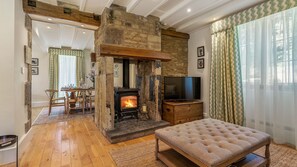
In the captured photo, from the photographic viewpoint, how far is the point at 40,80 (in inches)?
253

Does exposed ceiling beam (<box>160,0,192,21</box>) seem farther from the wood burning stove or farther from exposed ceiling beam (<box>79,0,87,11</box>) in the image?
the wood burning stove

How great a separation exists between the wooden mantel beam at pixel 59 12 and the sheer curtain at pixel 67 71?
4.41 meters

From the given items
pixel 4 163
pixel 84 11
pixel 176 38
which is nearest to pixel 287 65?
pixel 176 38

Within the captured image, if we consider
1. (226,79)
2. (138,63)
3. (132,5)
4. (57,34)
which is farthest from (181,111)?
(57,34)

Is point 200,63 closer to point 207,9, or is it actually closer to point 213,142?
point 207,9

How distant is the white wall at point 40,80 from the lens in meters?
6.28

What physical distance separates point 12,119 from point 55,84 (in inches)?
198

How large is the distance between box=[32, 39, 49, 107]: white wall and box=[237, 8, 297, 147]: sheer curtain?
7511mm

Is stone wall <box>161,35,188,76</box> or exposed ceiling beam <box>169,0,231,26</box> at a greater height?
exposed ceiling beam <box>169,0,231,26</box>

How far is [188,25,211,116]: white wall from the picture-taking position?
161 inches

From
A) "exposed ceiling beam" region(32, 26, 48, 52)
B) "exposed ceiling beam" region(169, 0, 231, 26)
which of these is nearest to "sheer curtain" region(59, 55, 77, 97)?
"exposed ceiling beam" region(32, 26, 48, 52)

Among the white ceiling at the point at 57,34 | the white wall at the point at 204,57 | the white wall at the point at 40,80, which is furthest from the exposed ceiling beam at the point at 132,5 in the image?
the white wall at the point at 40,80

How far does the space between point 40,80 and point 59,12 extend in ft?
15.5

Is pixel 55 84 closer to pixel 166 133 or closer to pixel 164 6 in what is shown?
pixel 164 6
